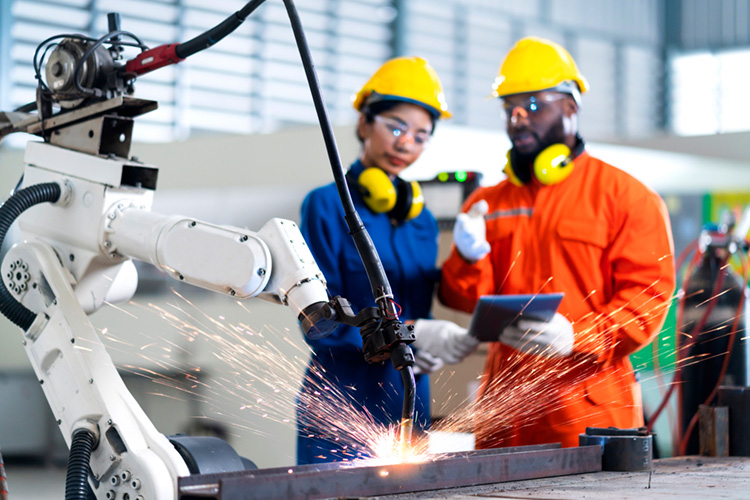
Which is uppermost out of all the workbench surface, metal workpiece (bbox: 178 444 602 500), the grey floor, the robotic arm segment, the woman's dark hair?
the woman's dark hair

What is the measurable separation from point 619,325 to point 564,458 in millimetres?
673

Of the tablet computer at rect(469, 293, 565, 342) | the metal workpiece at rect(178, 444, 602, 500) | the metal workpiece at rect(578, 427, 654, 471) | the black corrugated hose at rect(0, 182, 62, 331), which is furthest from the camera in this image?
the tablet computer at rect(469, 293, 565, 342)

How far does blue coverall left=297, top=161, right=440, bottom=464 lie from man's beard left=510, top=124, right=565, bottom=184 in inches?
16.7

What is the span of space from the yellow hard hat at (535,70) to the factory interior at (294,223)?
0.06m

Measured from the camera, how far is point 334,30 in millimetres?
8211

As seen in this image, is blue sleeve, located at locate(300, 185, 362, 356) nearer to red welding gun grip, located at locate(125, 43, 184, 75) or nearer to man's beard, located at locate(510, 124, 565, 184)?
man's beard, located at locate(510, 124, 565, 184)

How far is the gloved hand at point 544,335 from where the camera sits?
8.13 ft

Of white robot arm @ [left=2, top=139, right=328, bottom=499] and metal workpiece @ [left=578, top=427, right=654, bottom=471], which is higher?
white robot arm @ [left=2, top=139, right=328, bottom=499]

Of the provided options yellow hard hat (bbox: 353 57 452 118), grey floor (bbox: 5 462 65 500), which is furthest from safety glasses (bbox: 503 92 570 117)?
grey floor (bbox: 5 462 65 500)

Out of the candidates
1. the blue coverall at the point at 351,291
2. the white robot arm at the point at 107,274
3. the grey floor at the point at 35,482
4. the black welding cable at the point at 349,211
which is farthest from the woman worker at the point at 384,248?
the grey floor at the point at 35,482

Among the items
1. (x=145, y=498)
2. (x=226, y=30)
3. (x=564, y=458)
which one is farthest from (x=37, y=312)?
(x=564, y=458)

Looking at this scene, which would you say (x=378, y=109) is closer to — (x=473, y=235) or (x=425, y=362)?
(x=473, y=235)

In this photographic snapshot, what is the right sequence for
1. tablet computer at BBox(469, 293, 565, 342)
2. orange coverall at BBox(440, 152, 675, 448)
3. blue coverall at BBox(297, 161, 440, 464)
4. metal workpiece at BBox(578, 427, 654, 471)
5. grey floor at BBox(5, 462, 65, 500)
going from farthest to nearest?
grey floor at BBox(5, 462, 65, 500) → blue coverall at BBox(297, 161, 440, 464) → orange coverall at BBox(440, 152, 675, 448) → tablet computer at BBox(469, 293, 565, 342) → metal workpiece at BBox(578, 427, 654, 471)

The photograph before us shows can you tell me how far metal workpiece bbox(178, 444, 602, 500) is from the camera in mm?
1359
